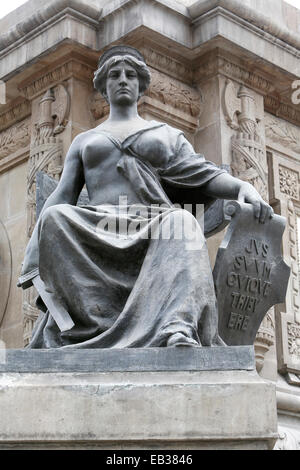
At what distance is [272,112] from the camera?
9461mm

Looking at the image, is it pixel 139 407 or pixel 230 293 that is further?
pixel 230 293

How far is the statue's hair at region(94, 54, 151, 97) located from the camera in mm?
6281

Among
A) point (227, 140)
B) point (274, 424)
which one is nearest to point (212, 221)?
point (274, 424)

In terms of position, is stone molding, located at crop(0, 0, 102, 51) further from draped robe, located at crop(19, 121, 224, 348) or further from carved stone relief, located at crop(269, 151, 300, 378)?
draped robe, located at crop(19, 121, 224, 348)

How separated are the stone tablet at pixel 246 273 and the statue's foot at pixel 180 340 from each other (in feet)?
2.08

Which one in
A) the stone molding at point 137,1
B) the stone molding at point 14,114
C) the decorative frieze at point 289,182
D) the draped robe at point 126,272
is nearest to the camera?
the draped robe at point 126,272

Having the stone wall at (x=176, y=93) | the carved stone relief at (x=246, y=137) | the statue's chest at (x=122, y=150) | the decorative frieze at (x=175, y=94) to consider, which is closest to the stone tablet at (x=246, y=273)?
the statue's chest at (x=122, y=150)

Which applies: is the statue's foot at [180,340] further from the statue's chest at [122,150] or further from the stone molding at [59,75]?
the stone molding at [59,75]

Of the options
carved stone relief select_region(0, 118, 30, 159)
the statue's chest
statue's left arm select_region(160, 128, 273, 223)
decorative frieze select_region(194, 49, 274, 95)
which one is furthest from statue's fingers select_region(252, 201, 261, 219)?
carved stone relief select_region(0, 118, 30, 159)

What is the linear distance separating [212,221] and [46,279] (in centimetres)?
103

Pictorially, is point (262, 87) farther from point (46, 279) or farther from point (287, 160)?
point (46, 279)

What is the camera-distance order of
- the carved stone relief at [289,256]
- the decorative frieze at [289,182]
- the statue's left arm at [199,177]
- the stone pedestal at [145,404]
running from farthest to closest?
the decorative frieze at [289,182] → the carved stone relief at [289,256] → the statue's left arm at [199,177] → the stone pedestal at [145,404]

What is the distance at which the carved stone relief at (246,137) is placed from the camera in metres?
8.67

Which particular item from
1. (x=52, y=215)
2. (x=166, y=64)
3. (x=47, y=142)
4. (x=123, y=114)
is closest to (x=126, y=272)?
(x=52, y=215)
